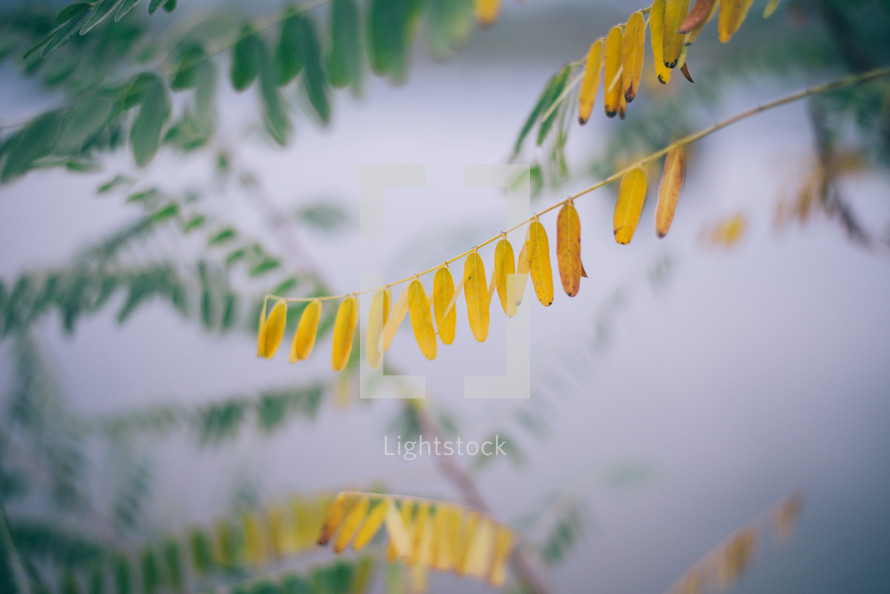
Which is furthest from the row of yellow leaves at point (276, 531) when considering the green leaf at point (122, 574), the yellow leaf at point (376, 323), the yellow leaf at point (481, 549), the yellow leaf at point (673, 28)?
the yellow leaf at point (673, 28)

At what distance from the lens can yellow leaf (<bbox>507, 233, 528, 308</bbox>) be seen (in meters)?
0.36

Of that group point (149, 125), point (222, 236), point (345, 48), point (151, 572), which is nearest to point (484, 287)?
point (345, 48)

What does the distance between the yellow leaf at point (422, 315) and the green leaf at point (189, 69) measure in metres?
0.26

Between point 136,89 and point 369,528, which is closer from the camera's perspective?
point 136,89

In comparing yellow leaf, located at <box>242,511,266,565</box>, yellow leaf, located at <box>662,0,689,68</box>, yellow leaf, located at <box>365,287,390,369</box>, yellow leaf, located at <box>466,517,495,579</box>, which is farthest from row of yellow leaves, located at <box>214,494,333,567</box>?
yellow leaf, located at <box>662,0,689,68</box>

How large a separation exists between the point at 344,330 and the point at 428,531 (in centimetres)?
29

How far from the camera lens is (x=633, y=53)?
34 centimetres

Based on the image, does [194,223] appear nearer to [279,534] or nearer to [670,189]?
[279,534]

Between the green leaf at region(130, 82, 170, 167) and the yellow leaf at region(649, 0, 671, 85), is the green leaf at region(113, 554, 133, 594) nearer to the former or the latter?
the green leaf at region(130, 82, 170, 167)

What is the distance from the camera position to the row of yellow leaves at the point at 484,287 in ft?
1.07

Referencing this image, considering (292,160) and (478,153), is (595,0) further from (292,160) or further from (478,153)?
(292,160)

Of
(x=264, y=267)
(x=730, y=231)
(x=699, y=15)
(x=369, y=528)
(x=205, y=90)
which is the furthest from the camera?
(x=730, y=231)

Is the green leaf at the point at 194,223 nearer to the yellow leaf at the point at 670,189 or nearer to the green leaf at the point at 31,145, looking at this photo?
the green leaf at the point at 31,145

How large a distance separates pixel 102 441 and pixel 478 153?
1298mm
